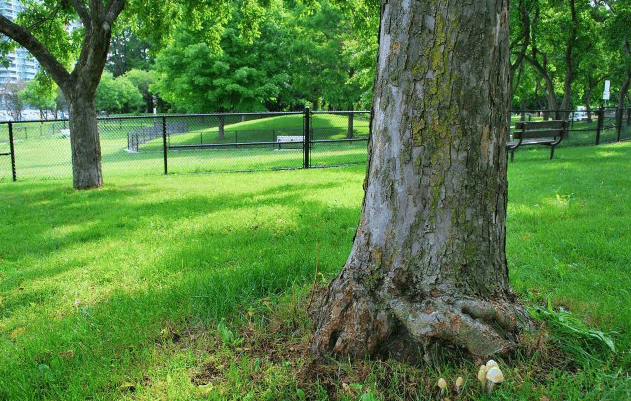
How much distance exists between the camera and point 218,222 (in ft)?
20.3

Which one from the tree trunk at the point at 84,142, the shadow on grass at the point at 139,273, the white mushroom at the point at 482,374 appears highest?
the tree trunk at the point at 84,142

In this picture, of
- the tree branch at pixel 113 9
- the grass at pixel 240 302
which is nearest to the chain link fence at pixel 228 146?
the tree branch at pixel 113 9

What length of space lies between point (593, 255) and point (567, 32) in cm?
2165

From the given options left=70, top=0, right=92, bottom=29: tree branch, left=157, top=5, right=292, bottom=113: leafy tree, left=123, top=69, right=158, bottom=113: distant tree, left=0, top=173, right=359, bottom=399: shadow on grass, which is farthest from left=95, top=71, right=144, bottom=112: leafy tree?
left=0, top=173, right=359, bottom=399: shadow on grass

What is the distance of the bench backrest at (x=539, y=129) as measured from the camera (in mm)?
12102

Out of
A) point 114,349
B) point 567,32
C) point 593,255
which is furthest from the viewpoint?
point 567,32

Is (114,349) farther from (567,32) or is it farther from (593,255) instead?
(567,32)

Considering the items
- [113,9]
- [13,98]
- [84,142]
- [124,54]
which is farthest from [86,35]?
Result: [124,54]

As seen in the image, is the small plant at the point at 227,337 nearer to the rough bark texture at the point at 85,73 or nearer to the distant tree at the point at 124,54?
the rough bark texture at the point at 85,73

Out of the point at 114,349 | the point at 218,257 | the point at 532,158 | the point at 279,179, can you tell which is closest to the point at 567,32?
the point at 532,158

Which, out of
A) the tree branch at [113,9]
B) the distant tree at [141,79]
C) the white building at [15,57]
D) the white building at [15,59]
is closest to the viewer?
the tree branch at [113,9]

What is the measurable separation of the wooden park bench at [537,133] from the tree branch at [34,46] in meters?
9.76

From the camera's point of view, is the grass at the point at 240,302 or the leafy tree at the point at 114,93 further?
the leafy tree at the point at 114,93

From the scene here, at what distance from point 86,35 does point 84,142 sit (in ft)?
6.64
